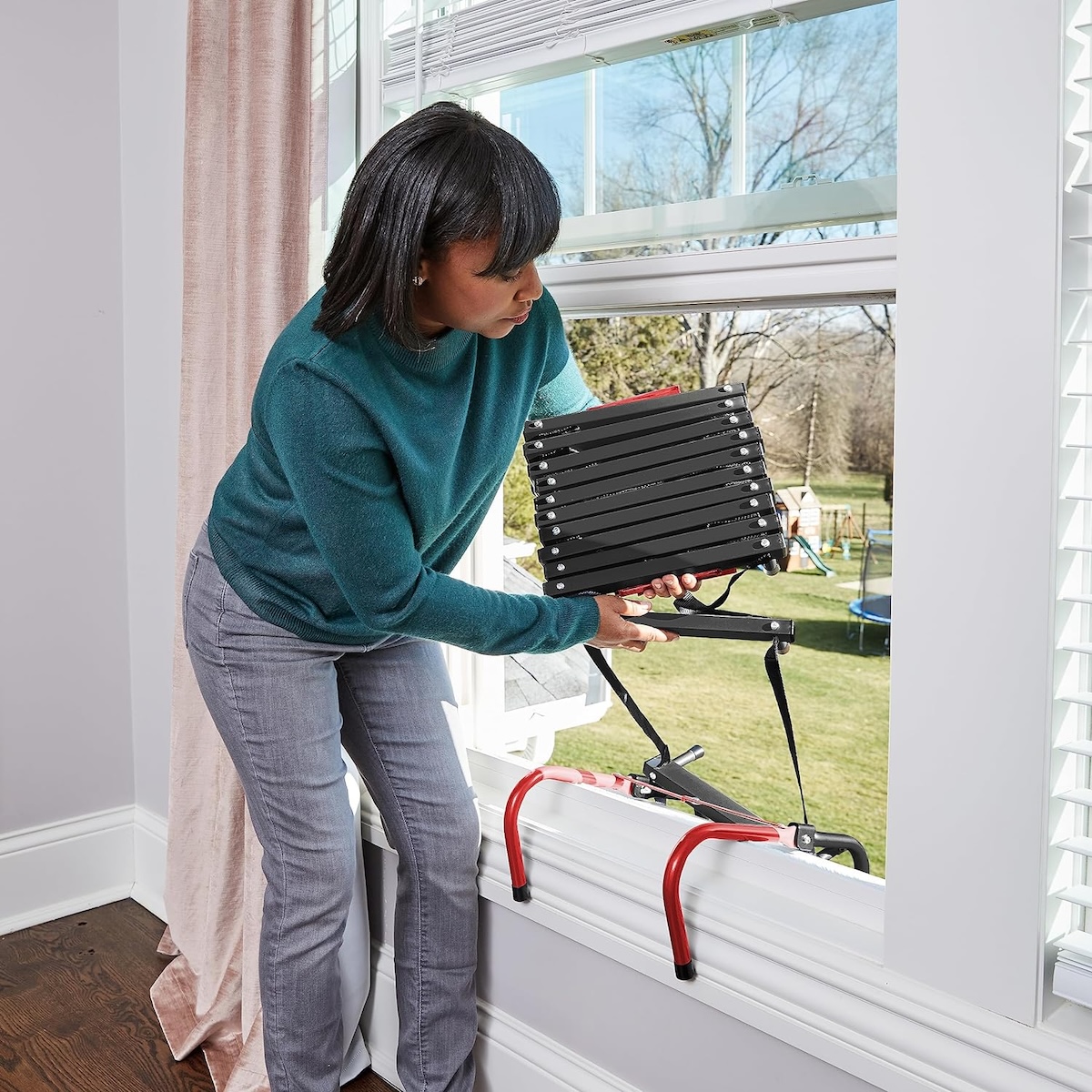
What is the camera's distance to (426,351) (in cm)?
132

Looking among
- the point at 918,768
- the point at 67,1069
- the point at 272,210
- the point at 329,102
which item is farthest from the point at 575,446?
the point at 67,1069

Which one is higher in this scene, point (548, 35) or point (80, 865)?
point (548, 35)

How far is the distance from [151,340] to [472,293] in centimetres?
141

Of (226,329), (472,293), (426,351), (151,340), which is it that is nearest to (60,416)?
(151,340)

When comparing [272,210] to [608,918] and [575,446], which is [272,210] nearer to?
[575,446]

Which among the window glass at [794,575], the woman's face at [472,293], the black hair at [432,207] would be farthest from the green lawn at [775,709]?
the black hair at [432,207]

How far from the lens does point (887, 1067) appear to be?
113 centimetres

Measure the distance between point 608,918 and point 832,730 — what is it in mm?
1399

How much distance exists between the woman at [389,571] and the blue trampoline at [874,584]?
0.81 metres

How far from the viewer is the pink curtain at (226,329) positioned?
177 cm

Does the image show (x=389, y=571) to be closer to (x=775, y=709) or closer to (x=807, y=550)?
(x=807, y=550)

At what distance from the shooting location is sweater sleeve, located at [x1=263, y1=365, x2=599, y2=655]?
124 cm

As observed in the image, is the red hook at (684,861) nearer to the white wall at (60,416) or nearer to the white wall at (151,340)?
the white wall at (151,340)

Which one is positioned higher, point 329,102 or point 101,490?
point 329,102
